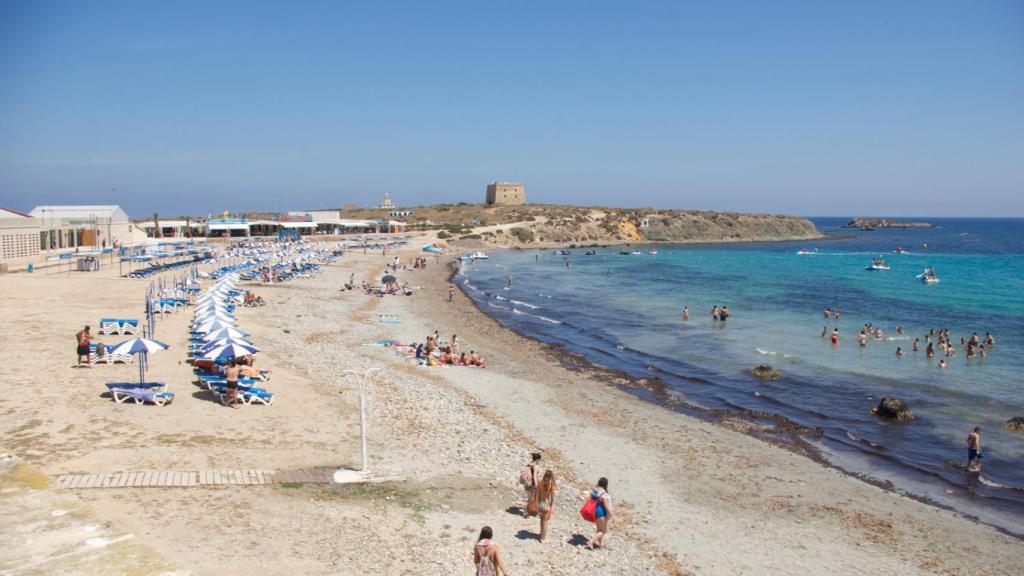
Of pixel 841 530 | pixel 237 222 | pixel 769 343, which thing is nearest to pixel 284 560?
pixel 841 530

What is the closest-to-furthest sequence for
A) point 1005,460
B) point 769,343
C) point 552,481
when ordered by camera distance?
point 552,481 → point 1005,460 → point 769,343

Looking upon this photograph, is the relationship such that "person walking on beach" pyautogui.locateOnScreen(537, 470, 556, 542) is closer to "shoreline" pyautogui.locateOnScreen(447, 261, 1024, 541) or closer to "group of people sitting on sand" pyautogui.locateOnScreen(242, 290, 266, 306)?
"shoreline" pyautogui.locateOnScreen(447, 261, 1024, 541)

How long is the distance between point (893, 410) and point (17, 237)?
155 ft

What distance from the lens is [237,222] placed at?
73.8m

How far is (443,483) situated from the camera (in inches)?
453

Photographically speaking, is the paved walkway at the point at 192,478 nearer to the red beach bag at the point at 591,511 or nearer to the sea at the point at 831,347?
the red beach bag at the point at 591,511

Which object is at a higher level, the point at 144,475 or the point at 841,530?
the point at 144,475

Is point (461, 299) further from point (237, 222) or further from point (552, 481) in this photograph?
point (237, 222)

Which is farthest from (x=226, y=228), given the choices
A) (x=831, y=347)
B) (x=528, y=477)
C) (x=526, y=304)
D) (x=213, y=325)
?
(x=528, y=477)

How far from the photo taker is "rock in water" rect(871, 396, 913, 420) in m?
18.2

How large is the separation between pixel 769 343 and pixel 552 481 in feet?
72.2

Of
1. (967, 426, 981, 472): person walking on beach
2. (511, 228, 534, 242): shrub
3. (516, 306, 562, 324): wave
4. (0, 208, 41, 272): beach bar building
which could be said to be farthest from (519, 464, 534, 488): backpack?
(511, 228, 534, 242): shrub

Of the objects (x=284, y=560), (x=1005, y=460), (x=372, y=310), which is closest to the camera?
(x=284, y=560)

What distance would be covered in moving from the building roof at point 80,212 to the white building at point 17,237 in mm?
7096
